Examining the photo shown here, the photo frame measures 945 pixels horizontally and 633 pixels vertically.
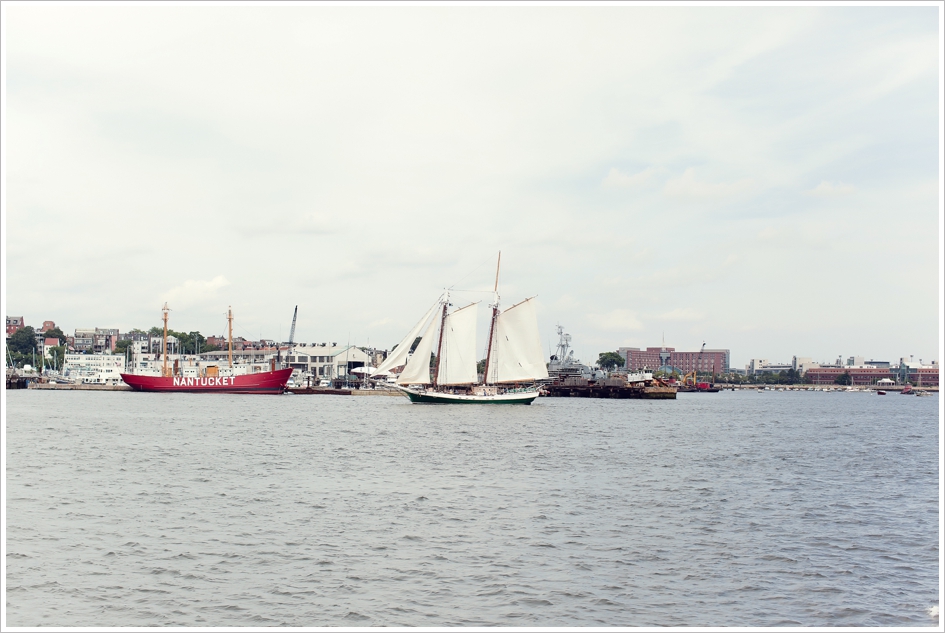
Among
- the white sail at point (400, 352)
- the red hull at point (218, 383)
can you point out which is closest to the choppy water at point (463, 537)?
the white sail at point (400, 352)

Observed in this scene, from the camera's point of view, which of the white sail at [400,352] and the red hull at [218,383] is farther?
the red hull at [218,383]

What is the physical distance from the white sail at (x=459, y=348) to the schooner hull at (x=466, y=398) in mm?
2285

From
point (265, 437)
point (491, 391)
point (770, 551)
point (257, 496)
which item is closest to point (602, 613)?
point (770, 551)

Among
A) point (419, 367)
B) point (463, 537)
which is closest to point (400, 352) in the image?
point (419, 367)

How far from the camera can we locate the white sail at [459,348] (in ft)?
341

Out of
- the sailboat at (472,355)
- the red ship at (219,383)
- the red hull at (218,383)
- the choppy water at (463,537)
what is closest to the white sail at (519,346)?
the sailboat at (472,355)

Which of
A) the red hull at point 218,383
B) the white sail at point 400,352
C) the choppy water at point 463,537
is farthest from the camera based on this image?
the red hull at point 218,383

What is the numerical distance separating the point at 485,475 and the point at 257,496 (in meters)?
11.0

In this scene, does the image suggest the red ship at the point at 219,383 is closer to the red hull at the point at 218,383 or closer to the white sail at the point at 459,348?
the red hull at the point at 218,383

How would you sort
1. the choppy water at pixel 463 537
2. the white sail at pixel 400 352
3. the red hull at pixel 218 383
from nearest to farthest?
1. the choppy water at pixel 463 537
2. the white sail at pixel 400 352
3. the red hull at pixel 218 383

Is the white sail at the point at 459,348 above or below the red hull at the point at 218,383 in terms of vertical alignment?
above

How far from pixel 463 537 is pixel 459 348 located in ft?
271

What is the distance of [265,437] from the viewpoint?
183 ft

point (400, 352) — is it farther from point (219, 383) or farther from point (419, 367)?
point (219, 383)
